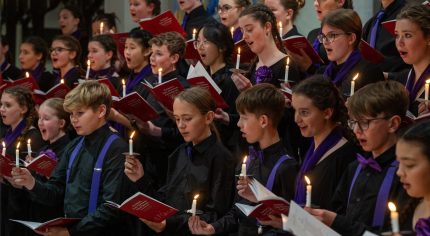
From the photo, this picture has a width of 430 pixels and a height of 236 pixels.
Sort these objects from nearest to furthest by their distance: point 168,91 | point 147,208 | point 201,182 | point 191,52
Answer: point 147,208 → point 201,182 → point 168,91 → point 191,52

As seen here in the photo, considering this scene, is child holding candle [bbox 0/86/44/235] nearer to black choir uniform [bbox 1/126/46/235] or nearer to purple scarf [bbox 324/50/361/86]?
black choir uniform [bbox 1/126/46/235]

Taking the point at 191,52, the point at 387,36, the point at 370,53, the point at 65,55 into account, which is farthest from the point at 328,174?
the point at 65,55

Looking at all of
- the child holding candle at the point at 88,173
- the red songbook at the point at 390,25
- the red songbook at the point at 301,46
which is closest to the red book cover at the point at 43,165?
the child holding candle at the point at 88,173

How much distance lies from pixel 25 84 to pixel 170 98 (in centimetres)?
193

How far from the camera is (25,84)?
7.59 meters

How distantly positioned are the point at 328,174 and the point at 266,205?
49 cm

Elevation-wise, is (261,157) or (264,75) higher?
(264,75)

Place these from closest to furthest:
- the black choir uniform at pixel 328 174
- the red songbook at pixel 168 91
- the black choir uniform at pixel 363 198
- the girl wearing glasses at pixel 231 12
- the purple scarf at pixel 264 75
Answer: the black choir uniform at pixel 363 198
the black choir uniform at pixel 328 174
the red songbook at pixel 168 91
the purple scarf at pixel 264 75
the girl wearing glasses at pixel 231 12

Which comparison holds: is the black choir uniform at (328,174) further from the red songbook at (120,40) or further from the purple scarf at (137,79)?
the red songbook at (120,40)

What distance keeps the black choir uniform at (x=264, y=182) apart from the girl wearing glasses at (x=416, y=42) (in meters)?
0.70

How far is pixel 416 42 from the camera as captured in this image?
520cm

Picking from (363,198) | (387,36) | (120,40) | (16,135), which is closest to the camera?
(363,198)

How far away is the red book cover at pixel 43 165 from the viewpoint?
6.12 meters

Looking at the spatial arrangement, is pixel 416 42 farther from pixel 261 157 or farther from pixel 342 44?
pixel 261 157
